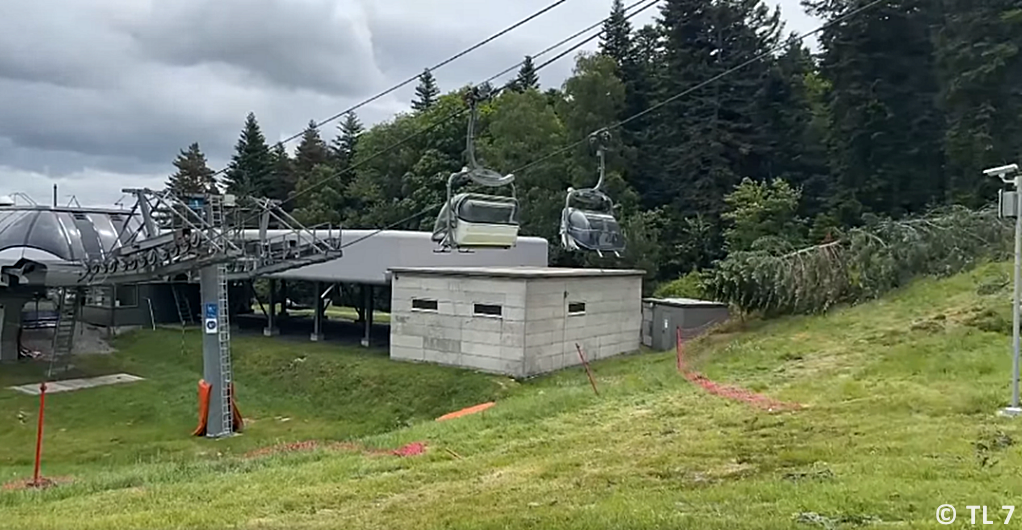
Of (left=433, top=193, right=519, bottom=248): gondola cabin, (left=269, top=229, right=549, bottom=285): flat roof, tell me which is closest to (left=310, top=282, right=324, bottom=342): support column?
(left=269, top=229, right=549, bottom=285): flat roof

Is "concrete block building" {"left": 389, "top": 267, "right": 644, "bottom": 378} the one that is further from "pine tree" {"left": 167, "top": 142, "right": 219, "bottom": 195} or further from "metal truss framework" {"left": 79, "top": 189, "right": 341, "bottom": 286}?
"pine tree" {"left": 167, "top": 142, "right": 219, "bottom": 195}

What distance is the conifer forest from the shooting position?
29.7 meters

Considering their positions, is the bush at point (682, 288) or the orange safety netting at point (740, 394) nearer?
the orange safety netting at point (740, 394)

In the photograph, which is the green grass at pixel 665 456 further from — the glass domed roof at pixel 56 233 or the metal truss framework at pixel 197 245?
the glass domed roof at pixel 56 233

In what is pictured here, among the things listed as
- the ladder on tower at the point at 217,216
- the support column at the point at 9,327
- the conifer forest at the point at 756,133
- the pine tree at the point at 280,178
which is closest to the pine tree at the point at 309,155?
the pine tree at the point at 280,178

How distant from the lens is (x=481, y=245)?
503 inches

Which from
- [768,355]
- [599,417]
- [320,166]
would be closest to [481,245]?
[599,417]

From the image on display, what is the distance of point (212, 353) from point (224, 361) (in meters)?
0.29

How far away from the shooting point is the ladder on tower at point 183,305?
33.8 m

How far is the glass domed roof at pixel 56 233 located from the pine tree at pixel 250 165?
3369 centimetres

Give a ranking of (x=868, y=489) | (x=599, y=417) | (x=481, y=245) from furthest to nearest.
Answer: (x=481, y=245), (x=599, y=417), (x=868, y=489)

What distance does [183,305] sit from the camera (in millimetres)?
34062

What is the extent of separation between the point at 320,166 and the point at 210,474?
5170 cm

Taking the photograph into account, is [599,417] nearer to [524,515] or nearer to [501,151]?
[524,515]
